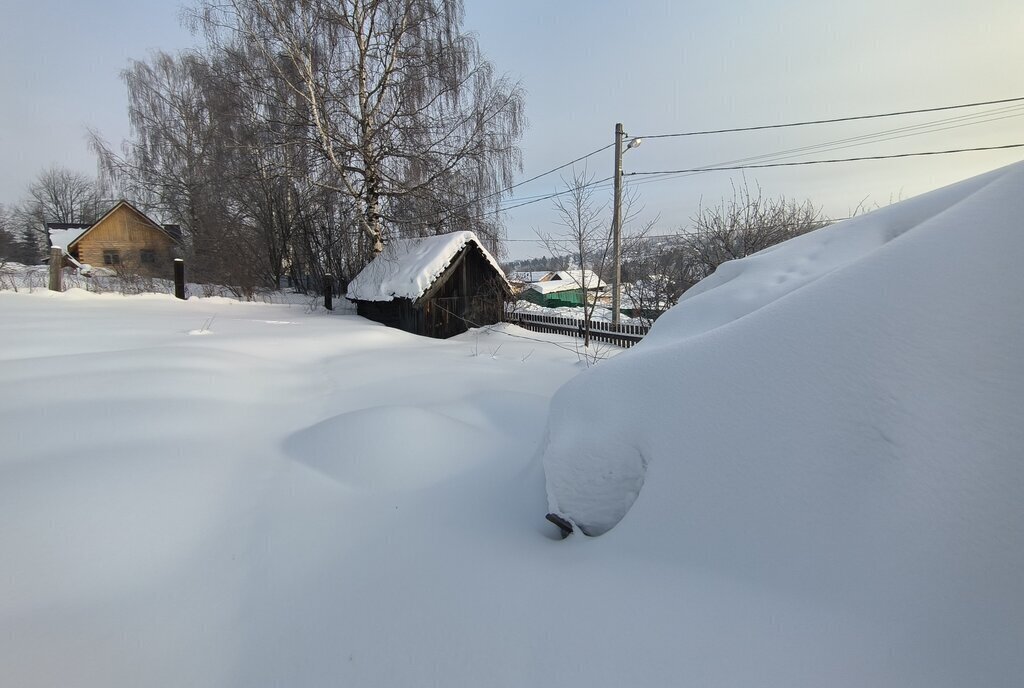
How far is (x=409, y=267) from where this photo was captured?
11.1 metres

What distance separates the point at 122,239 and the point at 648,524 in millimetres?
35476

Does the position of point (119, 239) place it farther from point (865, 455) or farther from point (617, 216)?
point (865, 455)

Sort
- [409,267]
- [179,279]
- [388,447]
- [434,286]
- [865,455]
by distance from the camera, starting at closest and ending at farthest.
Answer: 1. [865,455]
2. [388,447]
3. [434,286]
4. [409,267]
5. [179,279]

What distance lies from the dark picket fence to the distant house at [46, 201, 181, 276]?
79.4ft

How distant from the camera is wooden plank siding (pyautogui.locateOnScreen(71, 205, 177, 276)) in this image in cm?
2580

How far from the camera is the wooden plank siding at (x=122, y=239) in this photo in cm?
2580

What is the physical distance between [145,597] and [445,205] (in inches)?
530

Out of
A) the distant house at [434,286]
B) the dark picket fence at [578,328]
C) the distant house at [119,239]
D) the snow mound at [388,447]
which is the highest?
the distant house at [119,239]

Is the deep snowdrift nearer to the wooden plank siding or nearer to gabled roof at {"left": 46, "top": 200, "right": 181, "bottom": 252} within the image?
gabled roof at {"left": 46, "top": 200, "right": 181, "bottom": 252}

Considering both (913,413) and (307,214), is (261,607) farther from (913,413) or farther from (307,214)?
(307,214)

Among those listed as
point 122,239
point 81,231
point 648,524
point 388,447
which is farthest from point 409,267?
point 81,231

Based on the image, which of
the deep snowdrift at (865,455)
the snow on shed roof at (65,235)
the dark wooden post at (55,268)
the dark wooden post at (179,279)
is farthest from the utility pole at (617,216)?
the snow on shed roof at (65,235)

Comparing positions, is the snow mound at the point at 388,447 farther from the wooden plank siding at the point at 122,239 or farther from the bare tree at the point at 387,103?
the wooden plank siding at the point at 122,239

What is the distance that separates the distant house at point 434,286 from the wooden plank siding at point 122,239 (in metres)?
20.8
